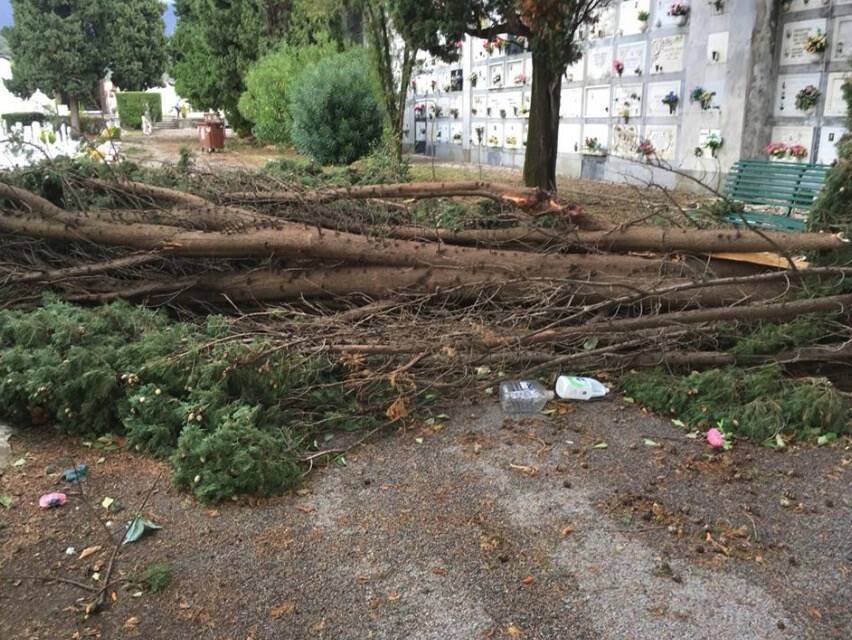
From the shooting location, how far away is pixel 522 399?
A: 3.73m

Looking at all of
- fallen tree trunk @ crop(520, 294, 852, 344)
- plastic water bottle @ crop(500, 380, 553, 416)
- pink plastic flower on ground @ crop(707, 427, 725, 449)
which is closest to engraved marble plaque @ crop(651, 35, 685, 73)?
fallen tree trunk @ crop(520, 294, 852, 344)

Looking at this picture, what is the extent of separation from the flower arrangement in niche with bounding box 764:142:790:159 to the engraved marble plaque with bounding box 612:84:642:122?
2.56 meters

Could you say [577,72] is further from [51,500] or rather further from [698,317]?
[51,500]

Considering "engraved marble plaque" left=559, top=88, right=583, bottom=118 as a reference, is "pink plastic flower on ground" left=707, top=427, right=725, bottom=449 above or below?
below

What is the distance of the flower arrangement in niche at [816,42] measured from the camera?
8.32 m

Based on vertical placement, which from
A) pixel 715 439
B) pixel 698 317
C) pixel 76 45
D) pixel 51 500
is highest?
pixel 76 45

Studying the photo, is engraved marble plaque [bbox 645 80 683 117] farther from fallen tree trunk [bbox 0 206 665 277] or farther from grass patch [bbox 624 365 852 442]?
grass patch [bbox 624 365 852 442]

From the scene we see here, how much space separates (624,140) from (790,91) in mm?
2942

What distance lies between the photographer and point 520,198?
490 cm

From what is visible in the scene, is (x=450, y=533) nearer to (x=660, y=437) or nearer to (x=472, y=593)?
(x=472, y=593)

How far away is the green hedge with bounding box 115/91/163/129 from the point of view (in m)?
30.0

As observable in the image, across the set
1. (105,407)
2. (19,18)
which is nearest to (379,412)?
(105,407)

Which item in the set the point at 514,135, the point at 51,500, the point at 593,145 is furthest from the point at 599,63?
the point at 51,500

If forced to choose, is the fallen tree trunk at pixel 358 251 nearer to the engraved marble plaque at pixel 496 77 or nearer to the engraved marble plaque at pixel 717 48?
the engraved marble plaque at pixel 717 48
